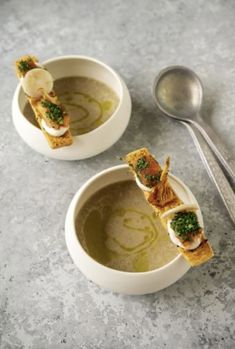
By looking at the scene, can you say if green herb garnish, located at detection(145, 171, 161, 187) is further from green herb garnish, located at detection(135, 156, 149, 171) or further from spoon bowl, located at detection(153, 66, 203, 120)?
spoon bowl, located at detection(153, 66, 203, 120)

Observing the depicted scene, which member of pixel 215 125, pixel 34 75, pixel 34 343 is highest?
pixel 34 75

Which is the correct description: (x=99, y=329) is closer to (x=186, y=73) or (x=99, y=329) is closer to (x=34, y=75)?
(x=34, y=75)

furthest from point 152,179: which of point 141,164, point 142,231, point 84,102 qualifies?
point 84,102

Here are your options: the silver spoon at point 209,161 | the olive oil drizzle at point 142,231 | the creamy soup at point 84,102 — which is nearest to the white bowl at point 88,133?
the creamy soup at point 84,102

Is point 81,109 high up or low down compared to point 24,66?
down

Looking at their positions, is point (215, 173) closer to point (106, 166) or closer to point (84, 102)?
point (106, 166)

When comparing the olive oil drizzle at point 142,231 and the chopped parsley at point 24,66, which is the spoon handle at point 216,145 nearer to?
the olive oil drizzle at point 142,231

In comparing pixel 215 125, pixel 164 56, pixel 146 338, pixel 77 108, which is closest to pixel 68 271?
pixel 146 338
